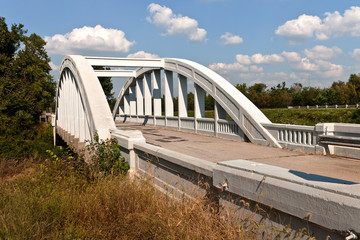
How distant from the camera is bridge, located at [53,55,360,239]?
2.85 m

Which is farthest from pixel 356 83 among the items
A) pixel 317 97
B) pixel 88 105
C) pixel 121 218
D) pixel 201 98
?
pixel 121 218

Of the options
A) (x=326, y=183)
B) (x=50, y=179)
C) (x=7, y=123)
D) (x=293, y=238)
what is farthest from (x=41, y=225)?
(x=7, y=123)

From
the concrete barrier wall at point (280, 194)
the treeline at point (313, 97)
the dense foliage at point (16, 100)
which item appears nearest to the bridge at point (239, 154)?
the concrete barrier wall at point (280, 194)

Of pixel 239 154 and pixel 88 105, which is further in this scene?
pixel 88 105

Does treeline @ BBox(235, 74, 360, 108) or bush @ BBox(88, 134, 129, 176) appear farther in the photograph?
treeline @ BBox(235, 74, 360, 108)

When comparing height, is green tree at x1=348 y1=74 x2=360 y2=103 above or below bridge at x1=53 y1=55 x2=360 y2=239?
above

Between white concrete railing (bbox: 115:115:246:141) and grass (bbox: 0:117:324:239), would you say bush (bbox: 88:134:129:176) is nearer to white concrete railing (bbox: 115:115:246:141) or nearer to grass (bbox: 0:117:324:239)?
grass (bbox: 0:117:324:239)

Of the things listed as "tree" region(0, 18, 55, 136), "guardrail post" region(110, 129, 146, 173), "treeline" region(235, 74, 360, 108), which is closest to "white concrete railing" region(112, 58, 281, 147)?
"guardrail post" region(110, 129, 146, 173)

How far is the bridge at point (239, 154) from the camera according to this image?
112 inches

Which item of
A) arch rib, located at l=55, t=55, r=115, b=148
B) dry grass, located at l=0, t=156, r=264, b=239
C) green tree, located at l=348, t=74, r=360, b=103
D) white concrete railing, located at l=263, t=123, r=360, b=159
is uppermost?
green tree, located at l=348, t=74, r=360, b=103

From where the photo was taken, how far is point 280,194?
125 inches

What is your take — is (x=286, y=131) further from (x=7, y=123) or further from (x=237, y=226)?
(x=7, y=123)

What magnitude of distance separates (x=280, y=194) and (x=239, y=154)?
260 inches

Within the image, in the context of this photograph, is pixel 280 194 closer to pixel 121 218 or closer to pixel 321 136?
pixel 121 218
